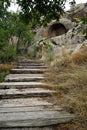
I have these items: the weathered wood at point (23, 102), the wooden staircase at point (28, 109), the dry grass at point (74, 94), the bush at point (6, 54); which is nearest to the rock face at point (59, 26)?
the bush at point (6, 54)

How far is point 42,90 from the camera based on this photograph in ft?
12.0

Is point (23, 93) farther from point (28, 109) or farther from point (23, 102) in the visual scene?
point (28, 109)

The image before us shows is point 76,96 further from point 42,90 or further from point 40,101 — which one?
point 42,90

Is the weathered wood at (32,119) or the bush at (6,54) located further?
the bush at (6,54)

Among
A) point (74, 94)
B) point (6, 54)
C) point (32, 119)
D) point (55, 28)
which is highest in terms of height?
point (55, 28)

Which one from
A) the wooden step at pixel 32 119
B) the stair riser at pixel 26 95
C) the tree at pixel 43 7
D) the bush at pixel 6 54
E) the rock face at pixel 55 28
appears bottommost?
the wooden step at pixel 32 119

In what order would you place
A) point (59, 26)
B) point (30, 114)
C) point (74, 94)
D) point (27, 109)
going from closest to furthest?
point (30, 114) < point (27, 109) < point (74, 94) < point (59, 26)

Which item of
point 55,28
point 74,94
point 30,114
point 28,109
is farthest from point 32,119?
point 55,28

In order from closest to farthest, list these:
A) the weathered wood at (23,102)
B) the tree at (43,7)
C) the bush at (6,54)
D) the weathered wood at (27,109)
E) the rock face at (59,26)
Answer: the tree at (43,7) → the weathered wood at (27,109) → the weathered wood at (23,102) → the bush at (6,54) → the rock face at (59,26)

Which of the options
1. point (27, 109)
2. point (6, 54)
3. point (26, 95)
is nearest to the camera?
point (27, 109)

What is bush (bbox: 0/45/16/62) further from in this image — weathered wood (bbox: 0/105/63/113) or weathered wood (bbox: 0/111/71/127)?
weathered wood (bbox: 0/111/71/127)

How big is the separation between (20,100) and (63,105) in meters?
0.69

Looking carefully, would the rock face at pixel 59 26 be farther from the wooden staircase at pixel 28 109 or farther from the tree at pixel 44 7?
the tree at pixel 44 7

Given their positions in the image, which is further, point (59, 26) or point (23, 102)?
point (59, 26)
